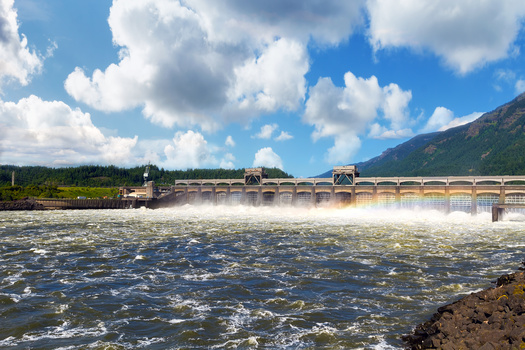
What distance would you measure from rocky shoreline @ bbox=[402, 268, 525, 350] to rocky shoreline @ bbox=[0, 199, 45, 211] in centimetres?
11876

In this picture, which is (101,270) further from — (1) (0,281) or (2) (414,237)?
(2) (414,237)

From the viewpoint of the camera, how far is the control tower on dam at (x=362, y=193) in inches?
3501

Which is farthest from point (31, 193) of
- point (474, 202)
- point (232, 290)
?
point (474, 202)

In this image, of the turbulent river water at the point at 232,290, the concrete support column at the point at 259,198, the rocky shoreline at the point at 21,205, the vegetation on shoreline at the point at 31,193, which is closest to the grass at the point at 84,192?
the vegetation on shoreline at the point at 31,193

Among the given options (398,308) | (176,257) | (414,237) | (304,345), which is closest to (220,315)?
(304,345)

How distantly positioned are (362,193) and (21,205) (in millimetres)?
99636

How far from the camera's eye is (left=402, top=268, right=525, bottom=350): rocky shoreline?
36.7ft

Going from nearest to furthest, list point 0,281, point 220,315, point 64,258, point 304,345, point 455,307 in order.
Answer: point 304,345 → point 455,307 → point 220,315 → point 0,281 → point 64,258

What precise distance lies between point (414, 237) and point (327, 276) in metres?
24.6

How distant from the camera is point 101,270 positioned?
26688 millimetres

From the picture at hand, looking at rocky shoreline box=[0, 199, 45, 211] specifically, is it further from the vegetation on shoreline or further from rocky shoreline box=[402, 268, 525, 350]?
rocky shoreline box=[402, 268, 525, 350]

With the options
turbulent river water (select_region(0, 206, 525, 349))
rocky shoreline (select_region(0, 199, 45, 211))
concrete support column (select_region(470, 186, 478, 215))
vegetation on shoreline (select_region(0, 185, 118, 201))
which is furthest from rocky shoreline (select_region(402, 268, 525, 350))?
vegetation on shoreline (select_region(0, 185, 118, 201))

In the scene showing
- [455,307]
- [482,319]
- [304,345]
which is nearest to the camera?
[482,319]

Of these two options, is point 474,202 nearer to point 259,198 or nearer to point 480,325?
point 259,198
